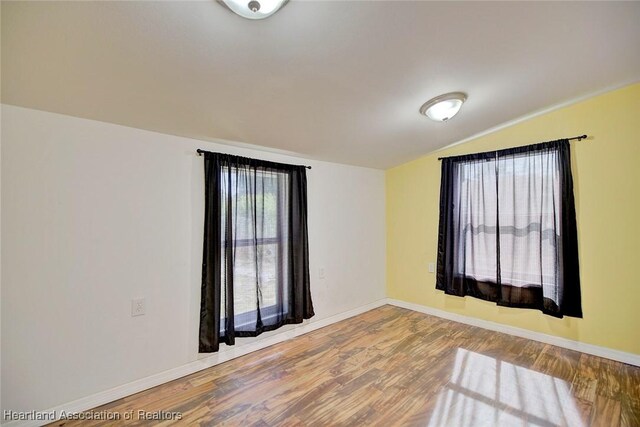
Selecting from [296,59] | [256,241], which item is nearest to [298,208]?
[256,241]

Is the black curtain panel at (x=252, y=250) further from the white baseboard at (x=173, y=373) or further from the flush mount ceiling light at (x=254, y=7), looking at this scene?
the flush mount ceiling light at (x=254, y=7)

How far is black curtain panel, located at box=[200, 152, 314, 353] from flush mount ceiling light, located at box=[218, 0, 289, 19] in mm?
1354

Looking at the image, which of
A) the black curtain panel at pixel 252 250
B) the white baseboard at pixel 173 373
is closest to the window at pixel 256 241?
the black curtain panel at pixel 252 250

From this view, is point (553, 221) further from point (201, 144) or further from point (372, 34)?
point (201, 144)

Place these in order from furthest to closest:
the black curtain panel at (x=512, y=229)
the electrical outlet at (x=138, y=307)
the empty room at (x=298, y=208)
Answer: the black curtain panel at (x=512, y=229), the electrical outlet at (x=138, y=307), the empty room at (x=298, y=208)

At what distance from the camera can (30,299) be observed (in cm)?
168

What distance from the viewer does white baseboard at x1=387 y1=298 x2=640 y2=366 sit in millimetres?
2441

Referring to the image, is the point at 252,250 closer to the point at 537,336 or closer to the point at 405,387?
the point at 405,387

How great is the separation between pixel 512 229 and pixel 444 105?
5.66 ft

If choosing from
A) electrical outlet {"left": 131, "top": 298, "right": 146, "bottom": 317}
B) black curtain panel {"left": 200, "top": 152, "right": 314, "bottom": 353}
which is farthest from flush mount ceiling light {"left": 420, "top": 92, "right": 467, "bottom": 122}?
electrical outlet {"left": 131, "top": 298, "right": 146, "bottom": 317}

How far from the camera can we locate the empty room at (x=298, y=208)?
→ 1438mm

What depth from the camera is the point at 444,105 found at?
2.17 meters

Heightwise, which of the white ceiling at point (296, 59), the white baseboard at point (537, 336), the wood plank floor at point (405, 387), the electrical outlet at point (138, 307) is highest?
the white ceiling at point (296, 59)

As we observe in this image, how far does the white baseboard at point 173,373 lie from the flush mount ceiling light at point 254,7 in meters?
2.49
